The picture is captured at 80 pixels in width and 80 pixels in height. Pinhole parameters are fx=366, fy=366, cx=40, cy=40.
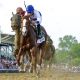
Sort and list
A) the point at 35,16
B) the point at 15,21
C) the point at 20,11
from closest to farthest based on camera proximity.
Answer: the point at 15,21 < the point at 35,16 < the point at 20,11

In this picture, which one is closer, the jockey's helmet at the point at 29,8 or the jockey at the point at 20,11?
the jockey's helmet at the point at 29,8

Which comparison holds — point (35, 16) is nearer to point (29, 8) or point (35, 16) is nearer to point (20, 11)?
point (29, 8)

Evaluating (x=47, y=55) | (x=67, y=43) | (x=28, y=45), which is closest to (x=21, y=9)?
(x=28, y=45)

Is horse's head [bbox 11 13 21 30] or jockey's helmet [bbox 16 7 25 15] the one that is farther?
jockey's helmet [bbox 16 7 25 15]

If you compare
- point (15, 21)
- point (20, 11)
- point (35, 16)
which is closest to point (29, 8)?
point (35, 16)

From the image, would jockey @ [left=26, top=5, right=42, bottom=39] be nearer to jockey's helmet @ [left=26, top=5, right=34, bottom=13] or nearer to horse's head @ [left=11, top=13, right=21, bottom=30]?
jockey's helmet @ [left=26, top=5, right=34, bottom=13]

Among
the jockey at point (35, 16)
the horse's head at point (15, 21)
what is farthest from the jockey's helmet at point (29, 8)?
the horse's head at point (15, 21)

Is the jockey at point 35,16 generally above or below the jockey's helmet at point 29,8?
below

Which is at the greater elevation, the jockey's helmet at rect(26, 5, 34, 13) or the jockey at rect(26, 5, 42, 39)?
the jockey's helmet at rect(26, 5, 34, 13)

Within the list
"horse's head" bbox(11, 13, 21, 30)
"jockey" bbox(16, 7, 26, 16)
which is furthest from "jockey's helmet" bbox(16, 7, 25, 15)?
"horse's head" bbox(11, 13, 21, 30)

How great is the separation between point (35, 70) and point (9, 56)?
24822 mm

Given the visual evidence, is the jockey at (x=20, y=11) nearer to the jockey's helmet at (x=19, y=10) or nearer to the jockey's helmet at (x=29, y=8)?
the jockey's helmet at (x=19, y=10)

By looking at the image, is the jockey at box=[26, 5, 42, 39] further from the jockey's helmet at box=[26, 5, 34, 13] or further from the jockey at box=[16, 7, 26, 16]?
the jockey at box=[16, 7, 26, 16]

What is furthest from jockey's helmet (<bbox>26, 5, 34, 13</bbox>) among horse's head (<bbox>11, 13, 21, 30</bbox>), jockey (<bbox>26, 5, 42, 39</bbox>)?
horse's head (<bbox>11, 13, 21, 30</bbox>)
